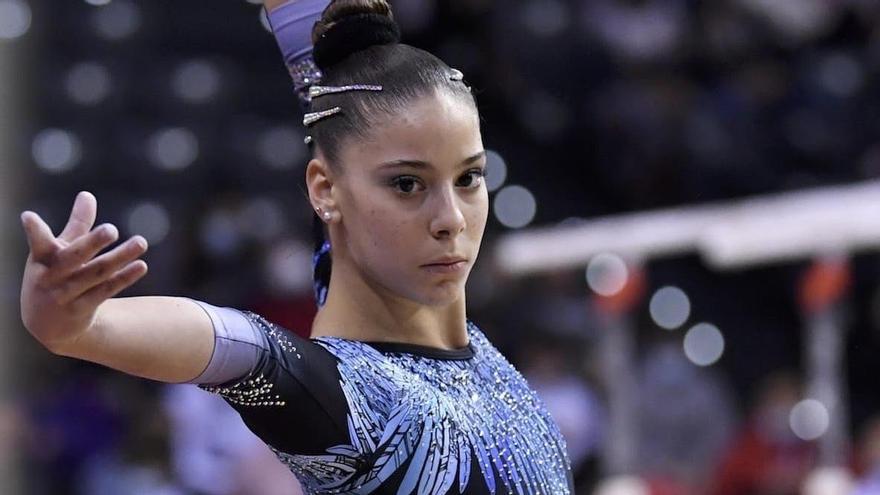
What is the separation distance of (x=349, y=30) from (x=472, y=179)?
0.84 ft

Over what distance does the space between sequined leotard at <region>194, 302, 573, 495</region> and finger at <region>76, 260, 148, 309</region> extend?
194mm

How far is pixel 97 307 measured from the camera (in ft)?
4.66

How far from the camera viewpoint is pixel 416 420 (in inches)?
68.7

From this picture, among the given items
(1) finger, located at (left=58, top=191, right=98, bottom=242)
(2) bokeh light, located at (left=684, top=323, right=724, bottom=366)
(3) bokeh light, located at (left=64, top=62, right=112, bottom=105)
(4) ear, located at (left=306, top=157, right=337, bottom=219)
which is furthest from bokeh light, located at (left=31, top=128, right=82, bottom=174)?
(1) finger, located at (left=58, top=191, right=98, bottom=242)

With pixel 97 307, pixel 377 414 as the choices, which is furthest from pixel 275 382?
pixel 97 307

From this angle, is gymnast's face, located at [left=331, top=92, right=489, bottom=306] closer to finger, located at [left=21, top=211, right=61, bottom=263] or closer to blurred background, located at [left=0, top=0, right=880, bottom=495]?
finger, located at [left=21, top=211, right=61, bottom=263]

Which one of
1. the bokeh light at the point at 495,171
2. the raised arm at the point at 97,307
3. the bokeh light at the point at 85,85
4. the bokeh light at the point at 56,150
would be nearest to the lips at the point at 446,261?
the raised arm at the point at 97,307

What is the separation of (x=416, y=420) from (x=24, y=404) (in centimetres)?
351

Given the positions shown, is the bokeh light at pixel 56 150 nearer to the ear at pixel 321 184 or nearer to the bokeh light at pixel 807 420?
the bokeh light at pixel 807 420

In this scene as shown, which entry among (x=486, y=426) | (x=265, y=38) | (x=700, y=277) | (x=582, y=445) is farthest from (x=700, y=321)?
(x=486, y=426)

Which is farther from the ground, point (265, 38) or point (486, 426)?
point (265, 38)

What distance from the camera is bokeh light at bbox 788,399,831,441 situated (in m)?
4.82

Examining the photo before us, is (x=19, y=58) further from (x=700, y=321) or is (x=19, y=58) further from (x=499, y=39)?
(x=499, y=39)

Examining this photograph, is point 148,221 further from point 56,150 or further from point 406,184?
point 406,184
